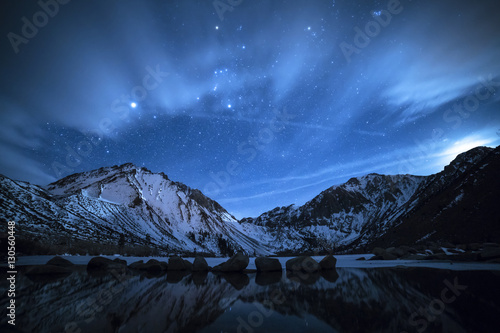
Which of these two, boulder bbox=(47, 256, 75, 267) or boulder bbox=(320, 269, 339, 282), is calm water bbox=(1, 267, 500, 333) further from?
boulder bbox=(47, 256, 75, 267)

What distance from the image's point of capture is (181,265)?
85.6ft

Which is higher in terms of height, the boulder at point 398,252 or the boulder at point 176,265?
the boulder at point 176,265

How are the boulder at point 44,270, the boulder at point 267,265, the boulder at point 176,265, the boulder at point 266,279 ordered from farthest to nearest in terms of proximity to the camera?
the boulder at point 176,265 < the boulder at point 267,265 < the boulder at point 44,270 < the boulder at point 266,279

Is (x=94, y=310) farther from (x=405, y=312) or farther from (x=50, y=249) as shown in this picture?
(x=50, y=249)

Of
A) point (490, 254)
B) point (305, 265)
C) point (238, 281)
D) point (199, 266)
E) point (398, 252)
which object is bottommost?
point (398, 252)

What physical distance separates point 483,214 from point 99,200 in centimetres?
21299

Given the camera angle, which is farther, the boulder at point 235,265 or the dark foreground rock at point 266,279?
the boulder at point 235,265

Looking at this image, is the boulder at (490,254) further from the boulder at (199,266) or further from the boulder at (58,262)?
the boulder at (58,262)

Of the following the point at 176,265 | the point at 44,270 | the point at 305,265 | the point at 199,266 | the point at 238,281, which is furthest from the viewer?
the point at 176,265

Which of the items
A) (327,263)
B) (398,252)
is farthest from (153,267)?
(398,252)

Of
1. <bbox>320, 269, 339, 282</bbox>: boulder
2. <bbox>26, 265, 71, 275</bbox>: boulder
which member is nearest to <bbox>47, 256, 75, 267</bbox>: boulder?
<bbox>26, 265, 71, 275</bbox>: boulder

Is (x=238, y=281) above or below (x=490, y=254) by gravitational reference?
above

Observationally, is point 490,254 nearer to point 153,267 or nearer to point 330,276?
point 330,276

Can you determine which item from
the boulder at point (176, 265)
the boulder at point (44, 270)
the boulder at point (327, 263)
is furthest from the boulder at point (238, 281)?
the boulder at point (44, 270)
